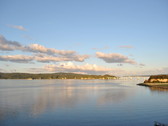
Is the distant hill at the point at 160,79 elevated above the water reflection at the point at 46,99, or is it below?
above

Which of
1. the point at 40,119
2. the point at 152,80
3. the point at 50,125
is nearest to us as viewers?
the point at 50,125

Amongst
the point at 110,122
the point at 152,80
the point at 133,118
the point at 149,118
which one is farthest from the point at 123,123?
the point at 152,80

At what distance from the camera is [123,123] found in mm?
23828

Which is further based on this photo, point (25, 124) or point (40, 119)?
point (40, 119)

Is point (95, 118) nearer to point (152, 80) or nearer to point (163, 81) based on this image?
point (163, 81)

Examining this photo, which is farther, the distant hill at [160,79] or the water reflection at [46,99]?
the distant hill at [160,79]

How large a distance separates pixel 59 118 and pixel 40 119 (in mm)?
2676

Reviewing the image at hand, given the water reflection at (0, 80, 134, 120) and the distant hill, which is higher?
the distant hill

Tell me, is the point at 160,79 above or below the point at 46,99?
above

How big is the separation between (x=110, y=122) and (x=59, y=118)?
7.43 meters

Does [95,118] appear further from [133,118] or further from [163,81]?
[163,81]

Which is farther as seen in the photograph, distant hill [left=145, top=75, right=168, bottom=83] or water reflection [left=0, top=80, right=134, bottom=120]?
distant hill [left=145, top=75, right=168, bottom=83]

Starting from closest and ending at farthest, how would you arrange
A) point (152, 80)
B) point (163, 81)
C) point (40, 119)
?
point (40, 119), point (163, 81), point (152, 80)

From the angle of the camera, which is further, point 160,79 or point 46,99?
point 160,79
